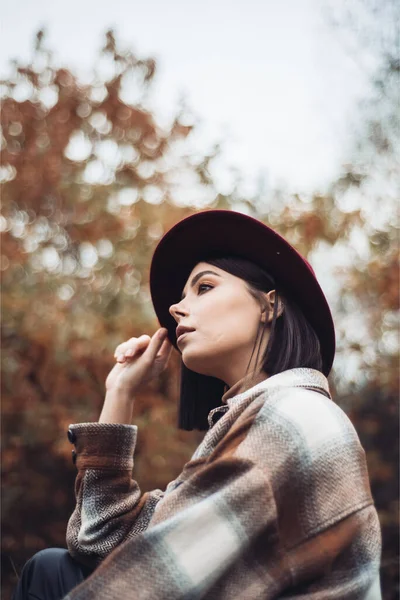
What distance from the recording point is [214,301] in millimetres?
1974

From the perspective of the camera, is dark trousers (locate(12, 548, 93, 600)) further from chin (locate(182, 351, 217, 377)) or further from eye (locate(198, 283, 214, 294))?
eye (locate(198, 283, 214, 294))

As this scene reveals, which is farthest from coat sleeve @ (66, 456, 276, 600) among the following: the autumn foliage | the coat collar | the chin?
the autumn foliage

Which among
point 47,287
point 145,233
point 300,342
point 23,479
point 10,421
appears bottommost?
point 23,479

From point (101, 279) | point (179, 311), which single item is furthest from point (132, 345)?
point (101, 279)

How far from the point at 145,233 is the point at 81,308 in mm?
694

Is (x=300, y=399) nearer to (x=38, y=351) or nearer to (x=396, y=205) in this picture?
(x=38, y=351)

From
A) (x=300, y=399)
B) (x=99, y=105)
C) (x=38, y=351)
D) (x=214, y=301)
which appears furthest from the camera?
(x=99, y=105)

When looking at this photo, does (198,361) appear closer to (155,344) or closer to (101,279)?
(155,344)

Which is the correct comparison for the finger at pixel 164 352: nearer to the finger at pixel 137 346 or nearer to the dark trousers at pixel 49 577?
the finger at pixel 137 346

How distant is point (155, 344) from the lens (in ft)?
8.05

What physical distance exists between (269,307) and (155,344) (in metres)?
0.58

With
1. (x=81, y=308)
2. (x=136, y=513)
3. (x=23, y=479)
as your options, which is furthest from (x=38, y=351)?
(x=136, y=513)

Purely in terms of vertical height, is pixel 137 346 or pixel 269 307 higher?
pixel 269 307

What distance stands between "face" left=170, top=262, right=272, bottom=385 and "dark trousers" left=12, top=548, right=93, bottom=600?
656mm
